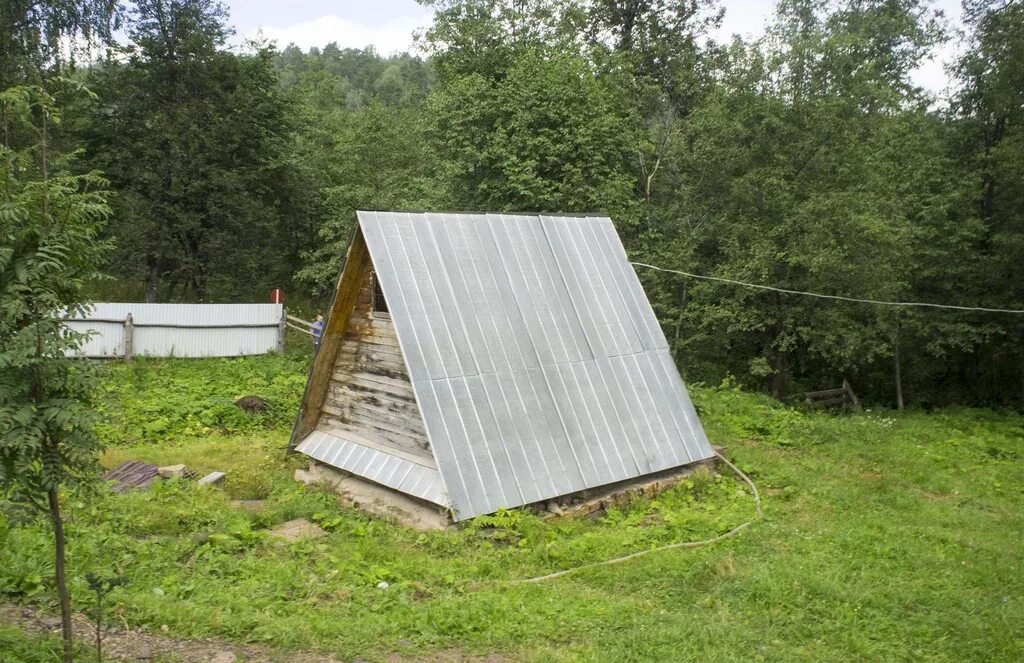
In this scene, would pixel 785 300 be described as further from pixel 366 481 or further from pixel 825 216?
pixel 366 481

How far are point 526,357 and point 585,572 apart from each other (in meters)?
3.28

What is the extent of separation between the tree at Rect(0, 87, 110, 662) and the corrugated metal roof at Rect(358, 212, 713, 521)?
14.9 ft

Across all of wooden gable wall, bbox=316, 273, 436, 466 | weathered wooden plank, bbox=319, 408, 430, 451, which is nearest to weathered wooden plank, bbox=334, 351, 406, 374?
wooden gable wall, bbox=316, 273, 436, 466

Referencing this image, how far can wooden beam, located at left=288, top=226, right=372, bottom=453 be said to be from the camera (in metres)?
11.2

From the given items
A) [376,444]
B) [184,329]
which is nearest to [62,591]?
[376,444]

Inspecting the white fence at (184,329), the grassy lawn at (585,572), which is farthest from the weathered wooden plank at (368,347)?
the white fence at (184,329)

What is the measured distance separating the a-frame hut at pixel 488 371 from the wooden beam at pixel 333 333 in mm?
21

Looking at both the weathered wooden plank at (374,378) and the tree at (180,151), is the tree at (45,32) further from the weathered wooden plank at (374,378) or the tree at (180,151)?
the weathered wooden plank at (374,378)

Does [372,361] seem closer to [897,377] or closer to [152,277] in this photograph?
[152,277]

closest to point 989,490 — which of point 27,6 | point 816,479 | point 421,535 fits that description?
point 816,479

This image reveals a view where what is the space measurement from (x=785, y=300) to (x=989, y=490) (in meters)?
7.30

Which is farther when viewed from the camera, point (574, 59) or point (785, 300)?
point (574, 59)

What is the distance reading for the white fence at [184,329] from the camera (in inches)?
736

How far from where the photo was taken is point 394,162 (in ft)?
97.6
